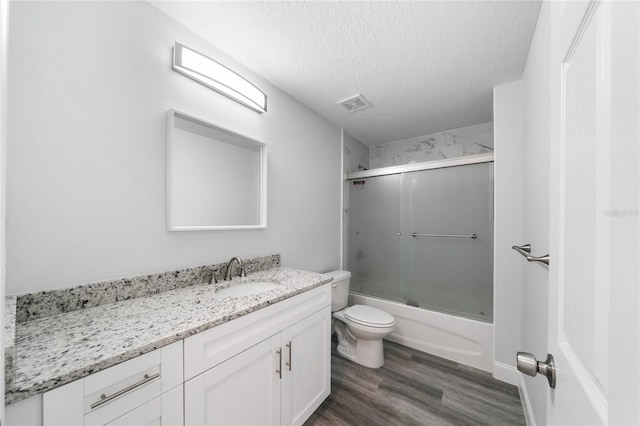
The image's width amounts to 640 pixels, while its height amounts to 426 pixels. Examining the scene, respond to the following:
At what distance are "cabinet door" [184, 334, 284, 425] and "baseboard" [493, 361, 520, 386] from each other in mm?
1750

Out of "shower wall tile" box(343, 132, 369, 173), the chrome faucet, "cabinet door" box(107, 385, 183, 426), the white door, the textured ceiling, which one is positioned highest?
the textured ceiling

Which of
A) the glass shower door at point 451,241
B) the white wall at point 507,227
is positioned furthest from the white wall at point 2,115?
the glass shower door at point 451,241

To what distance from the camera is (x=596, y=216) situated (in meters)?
0.34

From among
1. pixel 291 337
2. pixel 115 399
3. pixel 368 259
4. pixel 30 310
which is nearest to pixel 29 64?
pixel 30 310

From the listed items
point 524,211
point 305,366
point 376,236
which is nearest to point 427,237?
point 376,236

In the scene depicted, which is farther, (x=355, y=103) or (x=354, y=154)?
(x=354, y=154)

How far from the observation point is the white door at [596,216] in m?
0.25

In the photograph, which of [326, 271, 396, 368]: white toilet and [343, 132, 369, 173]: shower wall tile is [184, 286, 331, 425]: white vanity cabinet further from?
[343, 132, 369, 173]: shower wall tile

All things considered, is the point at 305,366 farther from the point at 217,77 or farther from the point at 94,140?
the point at 217,77

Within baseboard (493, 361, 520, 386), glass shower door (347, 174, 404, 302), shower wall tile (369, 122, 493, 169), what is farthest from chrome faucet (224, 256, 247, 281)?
shower wall tile (369, 122, 493, 169)

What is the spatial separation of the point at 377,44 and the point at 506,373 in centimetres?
256

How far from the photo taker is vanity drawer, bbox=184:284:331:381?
2.82 feet

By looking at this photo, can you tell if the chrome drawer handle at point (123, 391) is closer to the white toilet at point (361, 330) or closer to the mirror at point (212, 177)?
the mirror at point (212, 177)

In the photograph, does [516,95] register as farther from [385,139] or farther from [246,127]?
[246,127]
